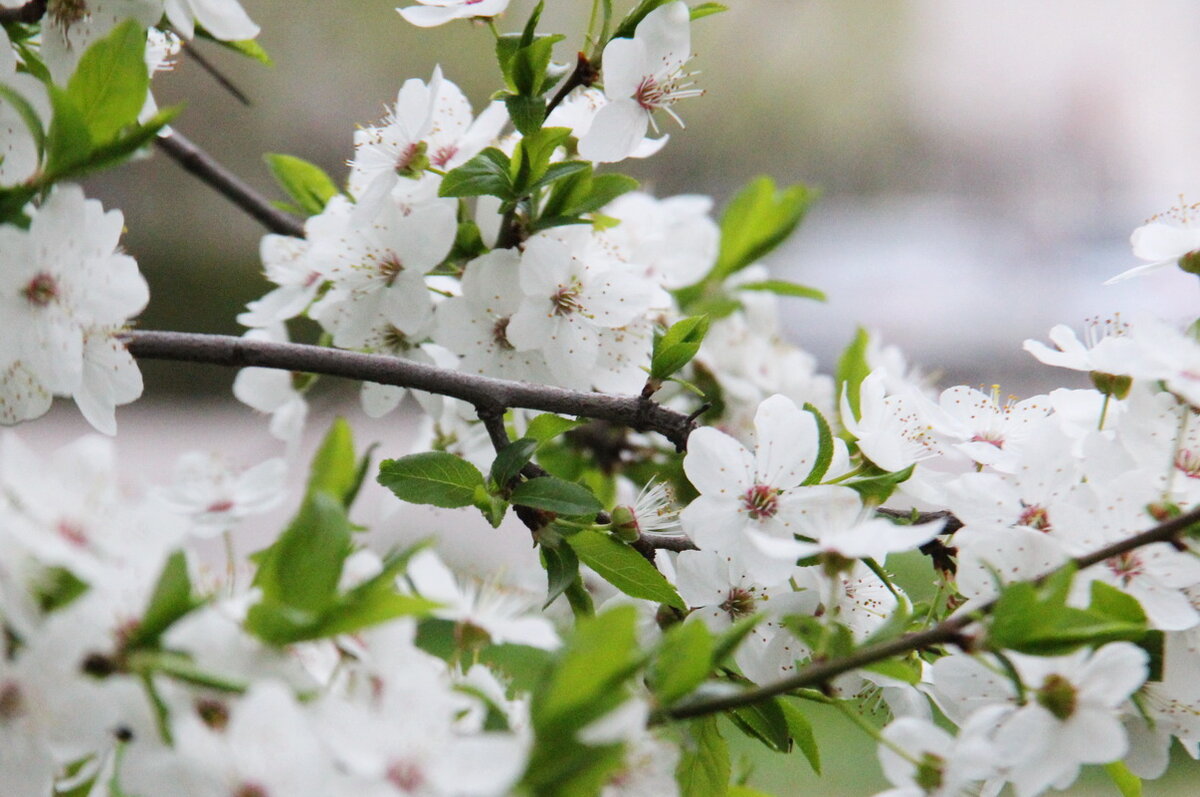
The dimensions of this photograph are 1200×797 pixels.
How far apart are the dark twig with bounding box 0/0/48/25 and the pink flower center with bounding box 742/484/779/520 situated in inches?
19.9

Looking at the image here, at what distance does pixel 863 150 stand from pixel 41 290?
301 inches

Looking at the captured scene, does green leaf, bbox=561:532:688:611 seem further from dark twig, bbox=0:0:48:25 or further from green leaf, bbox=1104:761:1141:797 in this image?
dark twig, bbox=0:0:48:25

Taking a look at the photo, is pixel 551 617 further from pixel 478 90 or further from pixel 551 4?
pixel 478 90

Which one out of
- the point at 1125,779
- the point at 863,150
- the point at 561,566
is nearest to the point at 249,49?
the point at 561,566

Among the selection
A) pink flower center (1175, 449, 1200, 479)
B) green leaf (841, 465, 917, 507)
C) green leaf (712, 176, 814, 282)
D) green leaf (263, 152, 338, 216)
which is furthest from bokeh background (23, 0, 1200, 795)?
pink flower center (1175, 449, 1200, 479)

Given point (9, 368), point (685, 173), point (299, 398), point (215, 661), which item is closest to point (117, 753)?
point (215, 661)

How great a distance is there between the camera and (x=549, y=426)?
0.71 meters

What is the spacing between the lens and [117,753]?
44 centimetres

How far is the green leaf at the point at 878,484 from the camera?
63cm

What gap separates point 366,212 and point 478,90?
5088 millimetres

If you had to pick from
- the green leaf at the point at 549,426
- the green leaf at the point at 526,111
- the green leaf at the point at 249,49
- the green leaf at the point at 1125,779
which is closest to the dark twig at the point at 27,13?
the green leaf at the point at 249,49

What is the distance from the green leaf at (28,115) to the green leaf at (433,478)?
259 millimetres

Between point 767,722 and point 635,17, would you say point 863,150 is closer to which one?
point 635,17

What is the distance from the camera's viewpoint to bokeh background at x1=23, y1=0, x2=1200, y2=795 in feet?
18.2
